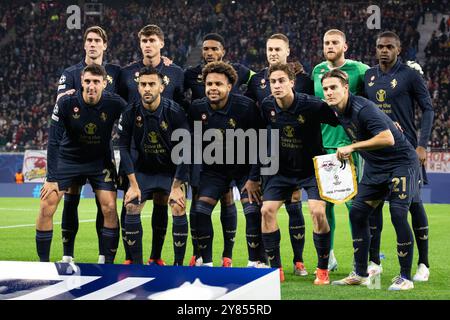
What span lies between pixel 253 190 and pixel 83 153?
1.76m

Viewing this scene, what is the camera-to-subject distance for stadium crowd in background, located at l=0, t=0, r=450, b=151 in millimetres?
30270

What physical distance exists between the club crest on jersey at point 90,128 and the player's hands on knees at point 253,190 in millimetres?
1597

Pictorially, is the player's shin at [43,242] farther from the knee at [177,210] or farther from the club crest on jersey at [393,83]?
the club crest on jersey at [393,83]

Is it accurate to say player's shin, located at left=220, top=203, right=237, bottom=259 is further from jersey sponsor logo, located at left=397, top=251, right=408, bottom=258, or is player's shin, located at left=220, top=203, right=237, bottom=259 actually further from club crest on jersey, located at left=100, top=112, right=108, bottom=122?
jersey sponsor logo, located at left=397, top=251, right=408, bottom=258

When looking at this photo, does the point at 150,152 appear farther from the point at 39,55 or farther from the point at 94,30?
the point at 39,55

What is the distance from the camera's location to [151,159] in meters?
8.13

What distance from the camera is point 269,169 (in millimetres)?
8008

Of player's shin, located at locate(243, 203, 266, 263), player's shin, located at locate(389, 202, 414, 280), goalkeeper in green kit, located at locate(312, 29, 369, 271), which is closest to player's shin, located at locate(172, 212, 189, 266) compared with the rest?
player's shin, located at locate(243, 203, 266, 263)

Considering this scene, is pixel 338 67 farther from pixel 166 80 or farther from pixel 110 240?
pixel 110 240

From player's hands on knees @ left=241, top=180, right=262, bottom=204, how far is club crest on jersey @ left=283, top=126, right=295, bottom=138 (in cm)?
55

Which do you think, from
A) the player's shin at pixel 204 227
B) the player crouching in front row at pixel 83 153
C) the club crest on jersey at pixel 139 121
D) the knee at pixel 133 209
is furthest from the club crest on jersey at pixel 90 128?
the player's shin at pixel 204 227

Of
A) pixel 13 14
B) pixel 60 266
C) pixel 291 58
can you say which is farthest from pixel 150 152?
pixel 13 14

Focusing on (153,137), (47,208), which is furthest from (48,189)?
(153,137)

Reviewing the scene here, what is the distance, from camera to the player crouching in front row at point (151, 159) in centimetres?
791
